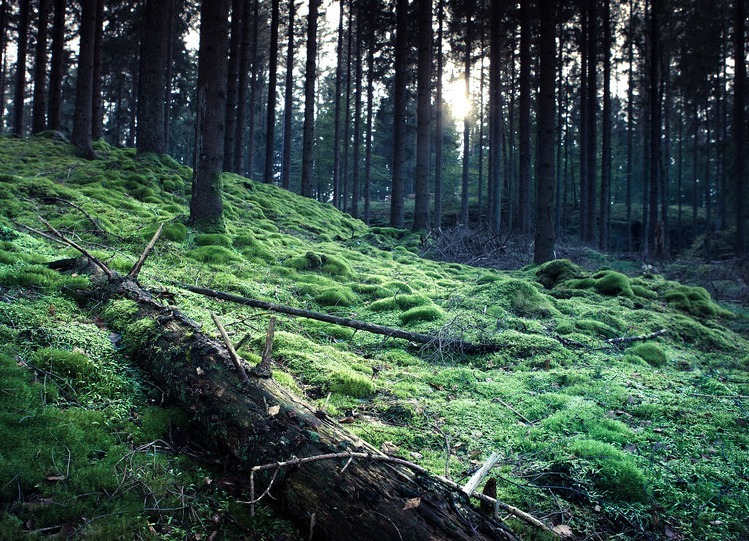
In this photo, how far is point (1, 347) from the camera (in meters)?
3.24

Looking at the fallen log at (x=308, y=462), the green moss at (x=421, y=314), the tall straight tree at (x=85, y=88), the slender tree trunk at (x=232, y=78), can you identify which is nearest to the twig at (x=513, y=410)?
the fallen log at (x=308, y=462)

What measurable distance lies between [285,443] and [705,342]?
7.65 metres

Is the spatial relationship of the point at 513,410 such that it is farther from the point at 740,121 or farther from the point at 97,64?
the point at 740,121

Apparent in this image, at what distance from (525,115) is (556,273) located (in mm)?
8808

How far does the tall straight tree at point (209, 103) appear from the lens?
8.59 metres

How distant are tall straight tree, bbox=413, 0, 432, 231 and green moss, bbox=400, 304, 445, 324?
10159 mm

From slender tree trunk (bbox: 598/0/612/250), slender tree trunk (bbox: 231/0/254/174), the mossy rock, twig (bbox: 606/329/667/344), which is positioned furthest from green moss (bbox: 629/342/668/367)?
slender tree trunk (bbox: 598/0/612/250)

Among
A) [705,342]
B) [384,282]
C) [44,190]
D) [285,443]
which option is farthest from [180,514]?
[44,190]

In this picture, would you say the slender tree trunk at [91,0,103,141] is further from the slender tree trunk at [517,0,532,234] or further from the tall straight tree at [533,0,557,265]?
the tall straight tree at [533,0,557,265]

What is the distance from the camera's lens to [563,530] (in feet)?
8.86

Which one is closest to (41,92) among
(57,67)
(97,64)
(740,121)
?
(57,67)

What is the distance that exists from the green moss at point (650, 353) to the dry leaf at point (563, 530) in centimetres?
400

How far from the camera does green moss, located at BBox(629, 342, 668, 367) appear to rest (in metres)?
5.89

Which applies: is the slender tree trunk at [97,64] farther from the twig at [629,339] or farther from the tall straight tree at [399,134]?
the twig at [629,339]
